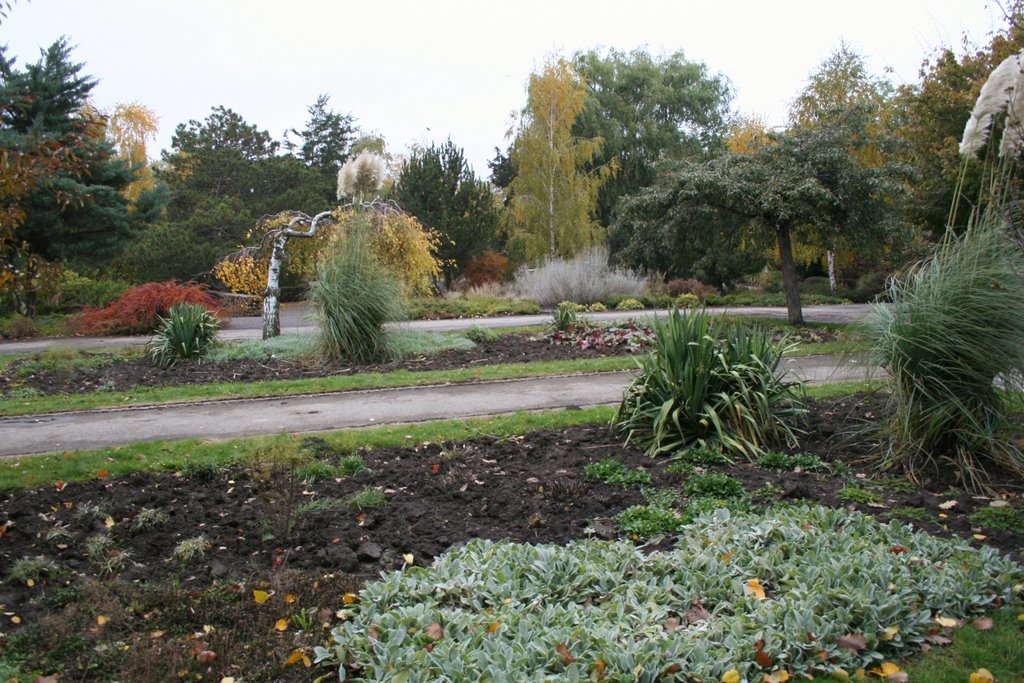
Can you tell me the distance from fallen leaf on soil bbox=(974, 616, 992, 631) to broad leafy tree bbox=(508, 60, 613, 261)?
1069 inches

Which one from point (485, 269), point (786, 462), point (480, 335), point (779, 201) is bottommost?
point (786, 462)

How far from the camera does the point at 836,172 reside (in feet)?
45.0

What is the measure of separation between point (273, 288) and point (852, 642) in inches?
470

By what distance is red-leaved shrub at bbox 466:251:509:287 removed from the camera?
28.0 meters

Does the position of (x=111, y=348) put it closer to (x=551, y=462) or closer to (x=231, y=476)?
(x=231, y=476)

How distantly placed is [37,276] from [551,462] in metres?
3.72

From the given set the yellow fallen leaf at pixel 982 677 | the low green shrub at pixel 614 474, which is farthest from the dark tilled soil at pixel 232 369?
the yellow fallen leaf at pixel 982 677

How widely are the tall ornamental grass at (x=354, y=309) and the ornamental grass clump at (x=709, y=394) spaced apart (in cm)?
584

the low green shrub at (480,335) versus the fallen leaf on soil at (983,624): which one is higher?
the low green shrub at (480,335)

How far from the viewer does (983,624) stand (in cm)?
314

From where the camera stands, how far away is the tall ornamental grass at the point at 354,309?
1114 cm

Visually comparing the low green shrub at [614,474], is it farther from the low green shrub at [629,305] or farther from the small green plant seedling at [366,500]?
the low green shrub at [629,305]

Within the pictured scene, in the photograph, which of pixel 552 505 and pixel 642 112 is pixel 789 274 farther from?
pixel 642 112

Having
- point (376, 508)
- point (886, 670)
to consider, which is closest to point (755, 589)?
point (886, 670)
